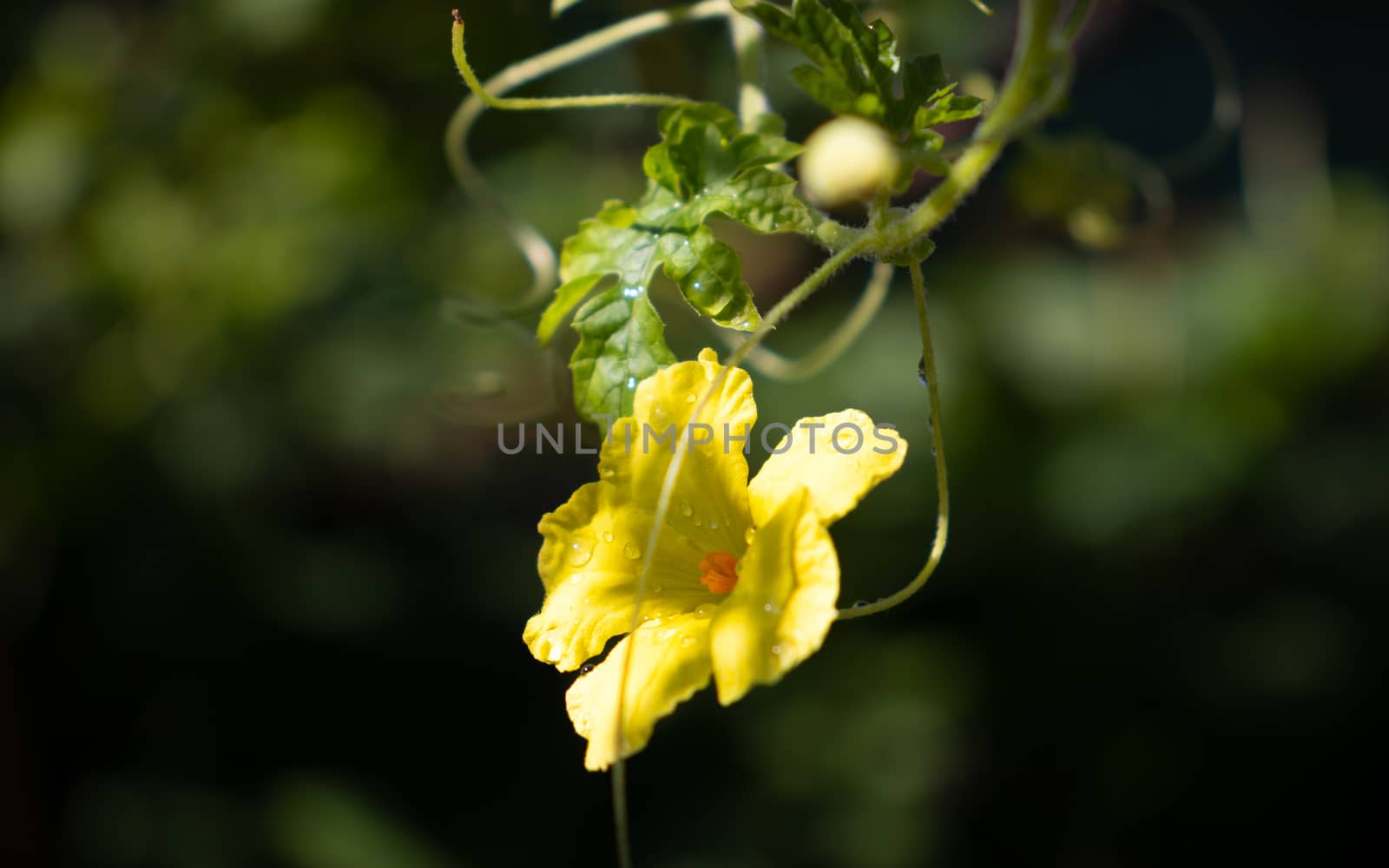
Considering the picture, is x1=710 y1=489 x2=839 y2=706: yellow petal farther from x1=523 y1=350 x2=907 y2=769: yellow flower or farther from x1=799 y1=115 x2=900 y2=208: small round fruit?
x1=799 y1=115 x2=900 y2=208: small round fruit

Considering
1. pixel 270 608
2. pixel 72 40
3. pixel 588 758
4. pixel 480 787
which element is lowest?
pixel 480 787

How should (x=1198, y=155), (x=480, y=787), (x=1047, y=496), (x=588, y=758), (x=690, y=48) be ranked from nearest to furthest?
1. (x=588, y=758)
2. (x=690, y=48)
3. (x=1047, y=496)
4. (x=480, y=787)
5. (x=1198, y=155)

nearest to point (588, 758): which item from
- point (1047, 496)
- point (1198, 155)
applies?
point (1047, 496)

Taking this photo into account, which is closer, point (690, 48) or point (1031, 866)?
point (690, 48)

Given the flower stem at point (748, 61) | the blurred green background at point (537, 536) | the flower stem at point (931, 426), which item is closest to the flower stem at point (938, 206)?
A: the flower stem at point (931, 426)

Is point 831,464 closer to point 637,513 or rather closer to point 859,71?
point 637,513

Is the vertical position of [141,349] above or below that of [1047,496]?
above

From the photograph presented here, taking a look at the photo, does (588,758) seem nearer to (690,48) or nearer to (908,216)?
(908,216)

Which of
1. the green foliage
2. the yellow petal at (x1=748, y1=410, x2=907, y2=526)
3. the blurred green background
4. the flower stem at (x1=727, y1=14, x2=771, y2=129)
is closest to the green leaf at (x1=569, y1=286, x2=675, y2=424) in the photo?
the green foliage
